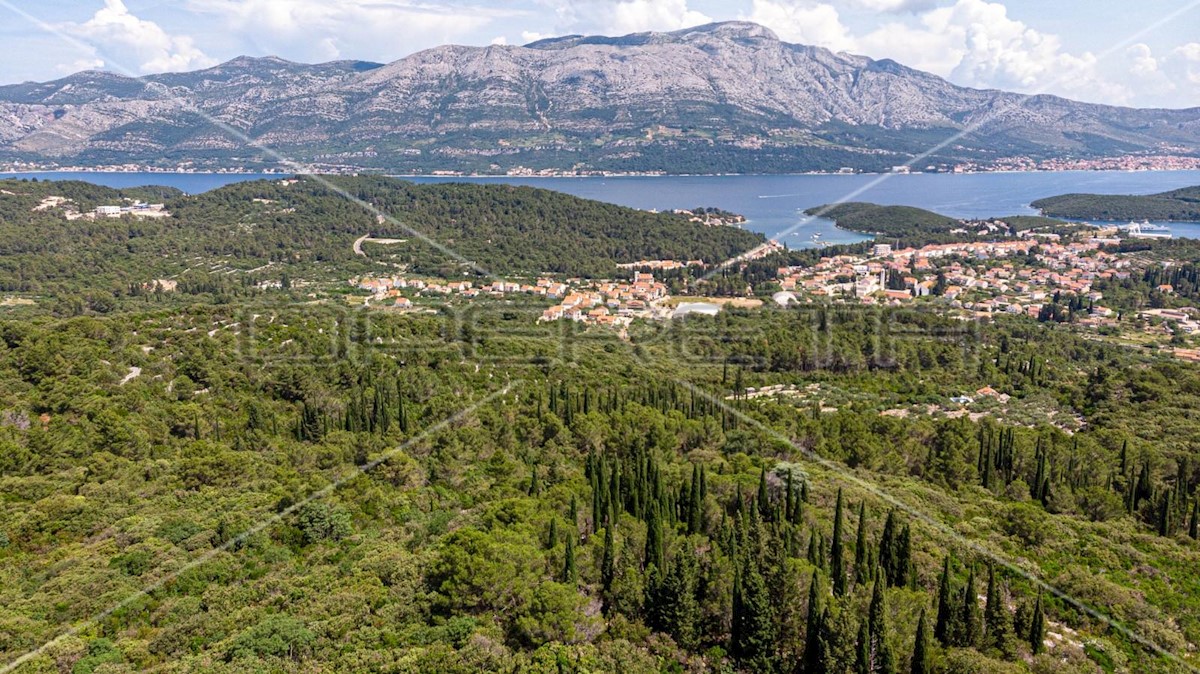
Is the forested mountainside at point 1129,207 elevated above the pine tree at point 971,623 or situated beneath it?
elevated above

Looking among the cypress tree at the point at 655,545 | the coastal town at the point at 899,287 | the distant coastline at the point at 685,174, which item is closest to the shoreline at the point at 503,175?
the distant coastline at the point at 685,174

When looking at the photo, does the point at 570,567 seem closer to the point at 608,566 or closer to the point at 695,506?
the point at 608,566

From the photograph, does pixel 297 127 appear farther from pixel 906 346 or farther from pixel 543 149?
pixel 906 346

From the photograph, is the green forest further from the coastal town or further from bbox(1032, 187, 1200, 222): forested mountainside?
bbox(1032, 187, 1200, 222): forested mountainside

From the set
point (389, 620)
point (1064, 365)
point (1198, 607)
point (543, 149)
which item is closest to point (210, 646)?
point (389, 620)

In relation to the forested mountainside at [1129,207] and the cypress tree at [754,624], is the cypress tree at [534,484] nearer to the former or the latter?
the cypress tree at [754,624]
